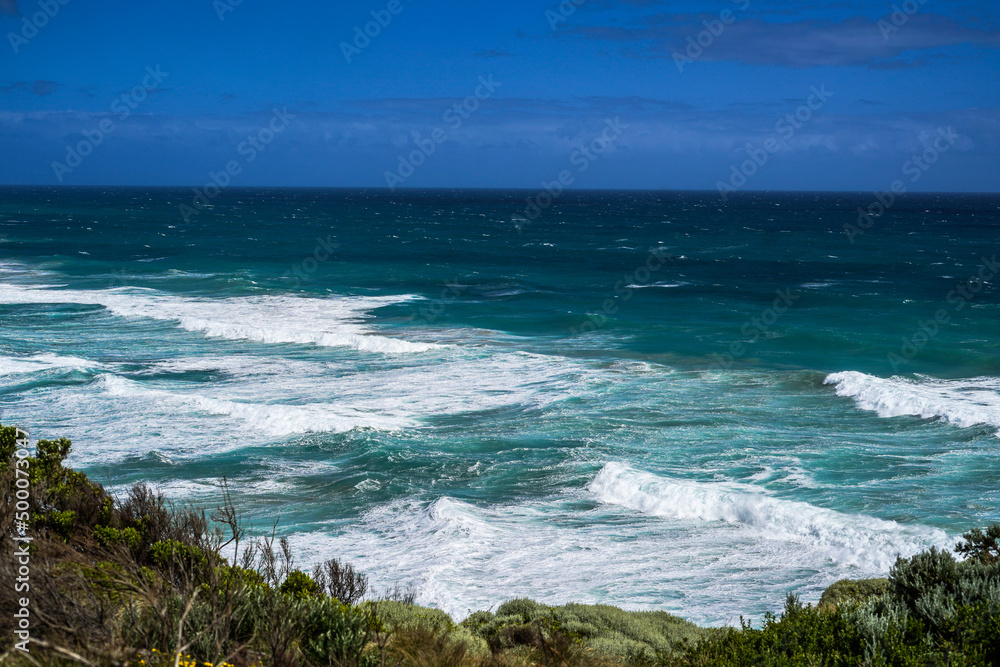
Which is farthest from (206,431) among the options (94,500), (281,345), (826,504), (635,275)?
(635,275)

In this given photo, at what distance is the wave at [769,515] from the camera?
13.3 metres

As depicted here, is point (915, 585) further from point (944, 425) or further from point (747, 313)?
point (747, 313)

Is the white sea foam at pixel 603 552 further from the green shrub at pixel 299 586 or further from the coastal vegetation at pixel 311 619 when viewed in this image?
the green shrub at pixel 299 586

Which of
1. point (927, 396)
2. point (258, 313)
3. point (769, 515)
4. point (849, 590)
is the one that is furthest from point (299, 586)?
point (258, 313)

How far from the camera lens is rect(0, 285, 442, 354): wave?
31.2 m

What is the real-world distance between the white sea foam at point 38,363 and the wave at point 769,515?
1750 cm

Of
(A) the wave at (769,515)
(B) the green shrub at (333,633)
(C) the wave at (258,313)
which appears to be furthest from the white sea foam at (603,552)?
(C) the wave at (258,313)

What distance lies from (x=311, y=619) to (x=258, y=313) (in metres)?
33.0

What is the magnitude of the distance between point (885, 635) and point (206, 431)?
52.9 feet

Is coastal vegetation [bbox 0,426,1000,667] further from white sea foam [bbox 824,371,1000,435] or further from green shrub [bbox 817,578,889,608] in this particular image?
white sea foam [bbox 824,371,1000,435]

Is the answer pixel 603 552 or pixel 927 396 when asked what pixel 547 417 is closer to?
pixel 603 552

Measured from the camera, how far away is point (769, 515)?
14.6 metres

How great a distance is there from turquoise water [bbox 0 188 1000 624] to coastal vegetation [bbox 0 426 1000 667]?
2.99 meters

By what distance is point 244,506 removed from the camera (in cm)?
1499
